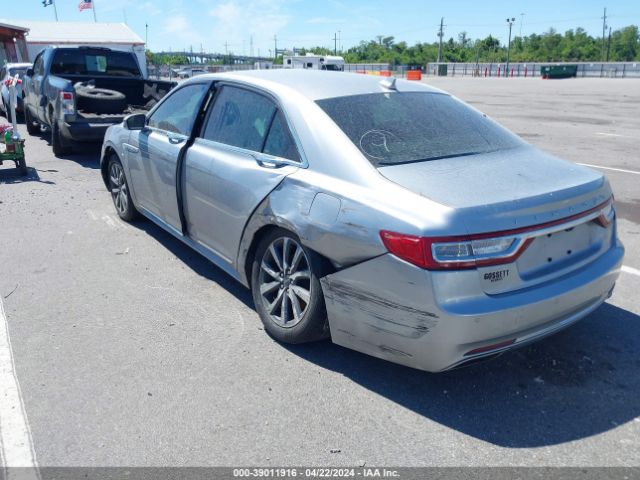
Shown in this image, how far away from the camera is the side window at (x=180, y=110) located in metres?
4.86

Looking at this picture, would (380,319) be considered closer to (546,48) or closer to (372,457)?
(372,457)

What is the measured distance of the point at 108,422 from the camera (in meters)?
3.03

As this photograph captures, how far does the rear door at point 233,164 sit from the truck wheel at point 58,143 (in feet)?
22.3

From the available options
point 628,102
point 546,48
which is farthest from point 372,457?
point 546,48

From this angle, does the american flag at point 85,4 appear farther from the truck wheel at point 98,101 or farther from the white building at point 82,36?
the truck wheel at point 98,101

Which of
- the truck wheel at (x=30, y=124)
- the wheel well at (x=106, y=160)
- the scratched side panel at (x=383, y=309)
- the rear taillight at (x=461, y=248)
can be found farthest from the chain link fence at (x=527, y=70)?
the scratched side panel at (x=383, y=309)

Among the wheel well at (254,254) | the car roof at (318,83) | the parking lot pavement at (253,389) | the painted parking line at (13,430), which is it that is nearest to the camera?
the painted parking line at (13,430)

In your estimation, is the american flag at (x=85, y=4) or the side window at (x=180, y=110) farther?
the american flag at (x=85, y=4)

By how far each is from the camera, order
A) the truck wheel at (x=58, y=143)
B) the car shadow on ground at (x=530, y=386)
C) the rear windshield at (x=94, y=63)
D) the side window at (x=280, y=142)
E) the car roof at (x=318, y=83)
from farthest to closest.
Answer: the rear windshield at (x=94, y=63) < the truck wheel at (x=58, y=143) < the car roof at (x=318, y=83) < the side window at (x=280, y=142) < the car shadow on ground at (x=530, y=386)

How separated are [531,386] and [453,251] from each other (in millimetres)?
1088

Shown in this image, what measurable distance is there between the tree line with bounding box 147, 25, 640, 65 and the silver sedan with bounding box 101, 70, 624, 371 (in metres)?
112

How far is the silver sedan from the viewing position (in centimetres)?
284

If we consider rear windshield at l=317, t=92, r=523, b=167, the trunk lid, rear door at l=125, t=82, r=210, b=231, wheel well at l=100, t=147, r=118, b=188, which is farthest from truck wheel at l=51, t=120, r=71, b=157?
the trunk lid

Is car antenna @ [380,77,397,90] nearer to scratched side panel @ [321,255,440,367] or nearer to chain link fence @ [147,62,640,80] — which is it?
scratched side panel @ [321,255,440,367]
